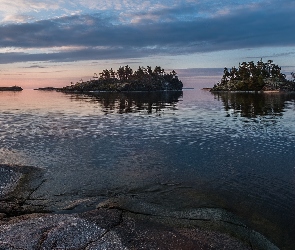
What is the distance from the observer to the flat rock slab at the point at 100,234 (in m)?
12.7

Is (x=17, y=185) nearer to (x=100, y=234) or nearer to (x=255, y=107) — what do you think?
(x=100, y=234)

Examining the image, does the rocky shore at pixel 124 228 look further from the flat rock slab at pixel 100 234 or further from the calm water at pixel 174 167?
the calm water at pixel 174 167

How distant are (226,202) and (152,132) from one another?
2605 cm

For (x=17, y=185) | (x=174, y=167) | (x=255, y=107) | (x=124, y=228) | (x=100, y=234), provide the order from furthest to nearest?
1. (x=255, y=107)
2. (x=174, y=167)
3. (x=17, y=185)
4. (x=124, y=228)
5. (x=100, y=234)

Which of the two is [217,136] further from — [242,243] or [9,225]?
[9,225]

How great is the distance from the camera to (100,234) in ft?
44.3

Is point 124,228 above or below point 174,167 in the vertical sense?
above

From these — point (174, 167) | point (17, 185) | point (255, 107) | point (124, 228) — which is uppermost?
point (255, 107)

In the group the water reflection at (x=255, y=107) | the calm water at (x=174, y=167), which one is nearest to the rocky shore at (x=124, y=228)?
the calm water at (x=174, y=167)

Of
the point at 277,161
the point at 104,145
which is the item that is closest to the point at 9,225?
the point at 104,145

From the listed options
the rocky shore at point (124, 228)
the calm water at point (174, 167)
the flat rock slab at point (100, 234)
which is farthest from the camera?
the calm water at point (174, 167)

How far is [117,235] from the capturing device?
13445 mm

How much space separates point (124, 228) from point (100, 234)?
1.29m

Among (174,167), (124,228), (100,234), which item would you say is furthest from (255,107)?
(100,234)
